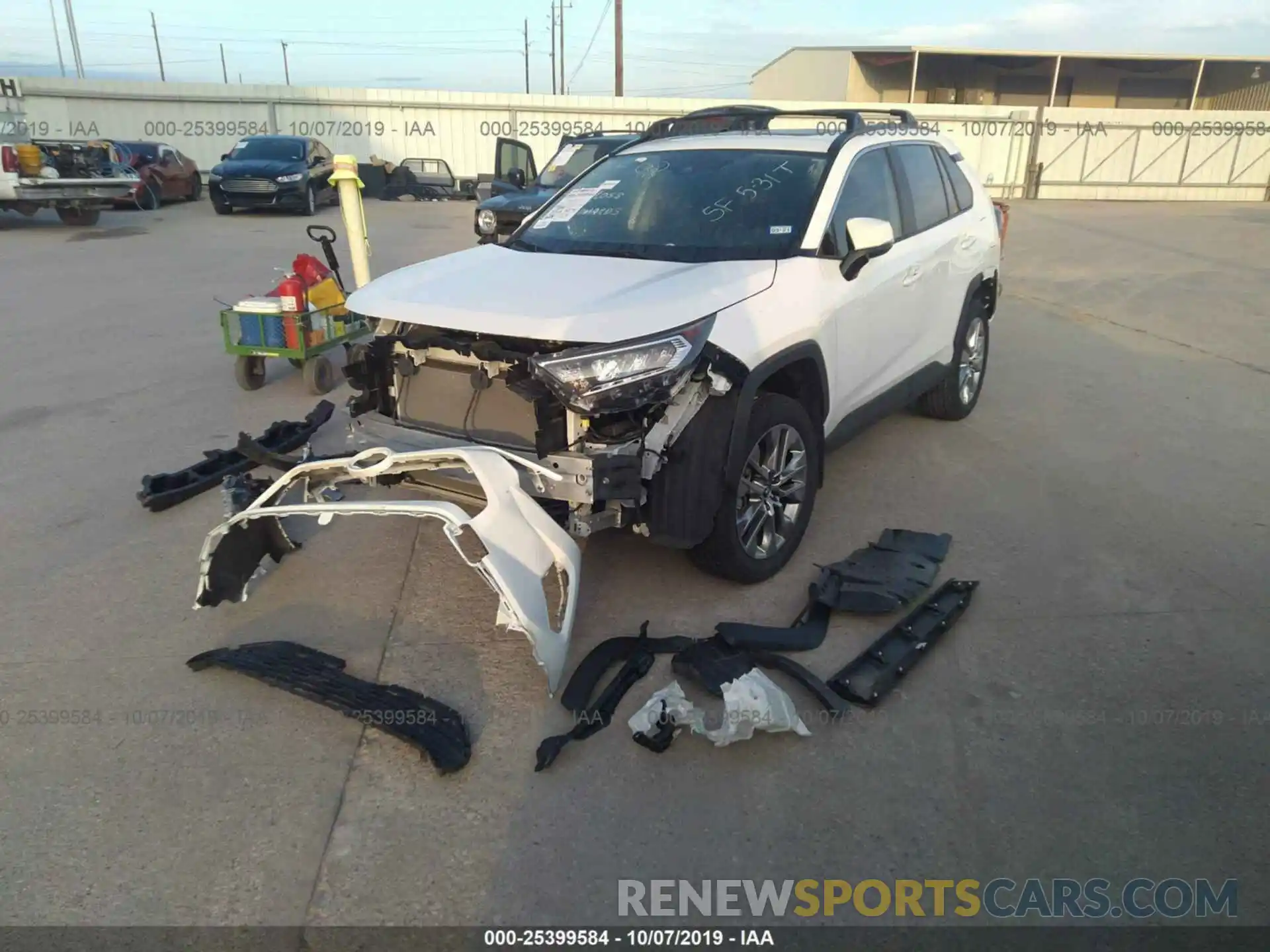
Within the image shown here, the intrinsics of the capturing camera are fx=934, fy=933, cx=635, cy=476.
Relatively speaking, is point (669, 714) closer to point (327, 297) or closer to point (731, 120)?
point (731, 120)

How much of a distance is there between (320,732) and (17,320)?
854 centimetres

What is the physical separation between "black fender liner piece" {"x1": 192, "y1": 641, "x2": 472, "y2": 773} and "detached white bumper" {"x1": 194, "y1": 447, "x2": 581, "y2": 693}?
0.38 metres

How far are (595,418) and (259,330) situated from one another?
433 centimetres

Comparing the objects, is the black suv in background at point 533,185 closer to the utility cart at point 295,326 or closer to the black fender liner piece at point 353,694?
the utility cart at point 295,326

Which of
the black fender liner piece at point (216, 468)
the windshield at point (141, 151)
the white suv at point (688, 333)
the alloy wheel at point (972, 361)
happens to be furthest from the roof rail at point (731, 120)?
the windshield at point (141, 151)

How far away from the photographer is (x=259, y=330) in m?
6.91

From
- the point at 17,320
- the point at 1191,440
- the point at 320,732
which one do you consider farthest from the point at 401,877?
the point at 17,320

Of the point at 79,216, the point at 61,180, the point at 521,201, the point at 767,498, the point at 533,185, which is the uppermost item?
the point at 533,185

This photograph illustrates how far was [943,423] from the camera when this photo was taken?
6586mm

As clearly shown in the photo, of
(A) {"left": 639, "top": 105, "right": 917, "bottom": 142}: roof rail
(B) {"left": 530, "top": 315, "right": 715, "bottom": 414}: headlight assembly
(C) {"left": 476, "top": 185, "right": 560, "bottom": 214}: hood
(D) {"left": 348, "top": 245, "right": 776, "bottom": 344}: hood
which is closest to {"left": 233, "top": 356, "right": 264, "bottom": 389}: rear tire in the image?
(D) {"left": 348, "top": 245, "right": 776, "bottom": 344}: hood

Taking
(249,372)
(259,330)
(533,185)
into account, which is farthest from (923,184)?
(533,185)

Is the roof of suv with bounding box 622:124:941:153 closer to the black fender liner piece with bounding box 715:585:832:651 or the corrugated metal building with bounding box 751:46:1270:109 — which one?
the black fender liner piece with bounding box 715:585:832:651

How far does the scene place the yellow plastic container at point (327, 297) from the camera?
7.10 meters

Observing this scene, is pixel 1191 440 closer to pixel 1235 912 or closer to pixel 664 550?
pixel 664 550
